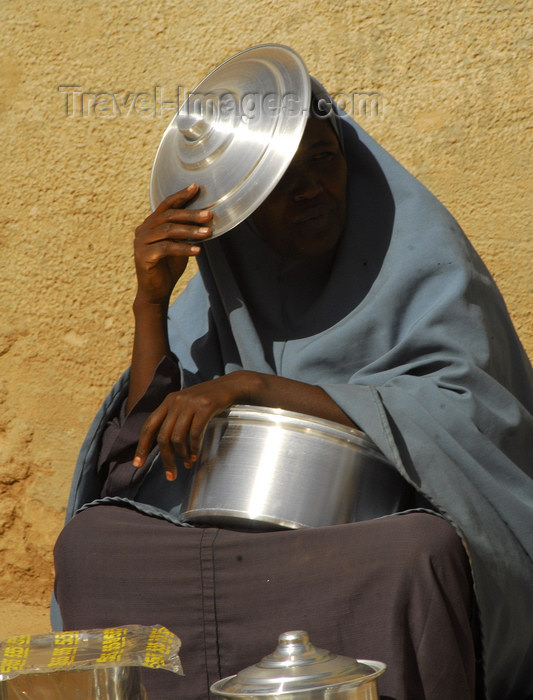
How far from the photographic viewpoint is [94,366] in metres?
3.79

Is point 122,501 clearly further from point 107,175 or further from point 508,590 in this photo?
point 107,175

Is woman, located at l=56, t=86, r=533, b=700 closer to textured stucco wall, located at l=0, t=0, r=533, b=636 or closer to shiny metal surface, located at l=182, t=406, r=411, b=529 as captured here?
shiny metal surface, located at l=182, t=406, r=411, b=529

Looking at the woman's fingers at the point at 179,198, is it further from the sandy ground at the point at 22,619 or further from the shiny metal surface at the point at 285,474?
the sandy ground at the point at 22,619

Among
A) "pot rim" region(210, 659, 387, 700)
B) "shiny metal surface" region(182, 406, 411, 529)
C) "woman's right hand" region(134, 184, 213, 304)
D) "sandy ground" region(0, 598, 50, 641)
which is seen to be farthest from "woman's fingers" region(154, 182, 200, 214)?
"sandy ground" region(0, 598, 50, 641)

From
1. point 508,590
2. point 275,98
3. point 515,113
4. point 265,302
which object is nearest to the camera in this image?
point 508,590

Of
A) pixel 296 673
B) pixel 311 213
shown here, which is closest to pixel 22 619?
pixel 311 213

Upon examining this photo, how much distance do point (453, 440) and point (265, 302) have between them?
30.4 inches

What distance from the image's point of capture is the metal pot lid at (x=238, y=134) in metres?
2.42

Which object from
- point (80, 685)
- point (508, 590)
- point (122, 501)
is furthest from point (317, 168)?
point (80, 685)

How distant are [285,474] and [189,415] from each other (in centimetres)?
25

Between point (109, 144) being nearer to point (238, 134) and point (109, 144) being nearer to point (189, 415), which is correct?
point (238, 134)

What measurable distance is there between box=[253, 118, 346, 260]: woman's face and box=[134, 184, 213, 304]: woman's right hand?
0.63 ft

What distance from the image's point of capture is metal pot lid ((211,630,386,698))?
1.50 m

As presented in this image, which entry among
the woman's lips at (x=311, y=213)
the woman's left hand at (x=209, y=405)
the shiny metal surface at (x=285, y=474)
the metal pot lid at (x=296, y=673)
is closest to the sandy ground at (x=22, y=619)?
the woman's left hand at (x=209, y=405)
